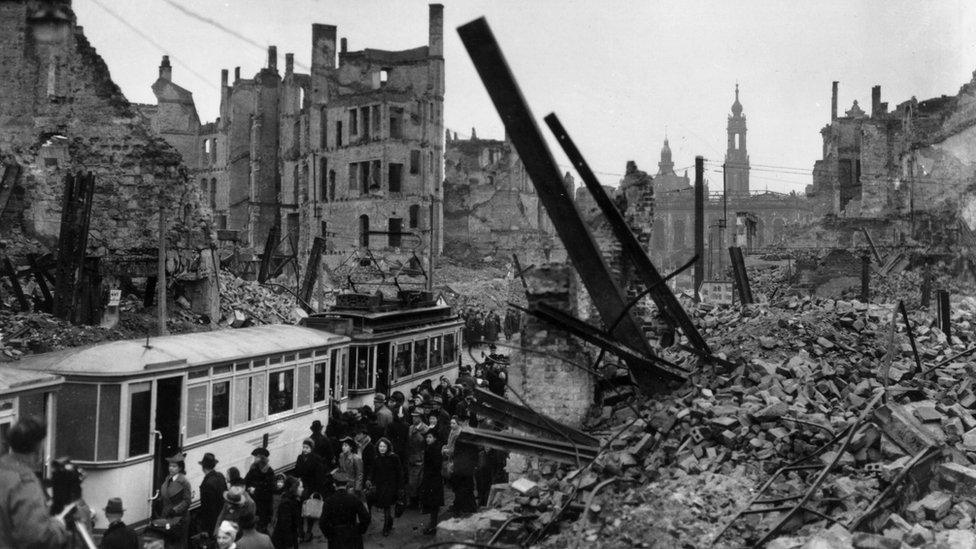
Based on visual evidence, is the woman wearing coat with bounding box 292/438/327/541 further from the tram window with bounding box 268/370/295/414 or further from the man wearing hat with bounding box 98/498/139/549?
the man wearing hat with bounding box 98/498/139/549

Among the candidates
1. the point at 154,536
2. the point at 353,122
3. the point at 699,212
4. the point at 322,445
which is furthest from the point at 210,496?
the point at 353,122

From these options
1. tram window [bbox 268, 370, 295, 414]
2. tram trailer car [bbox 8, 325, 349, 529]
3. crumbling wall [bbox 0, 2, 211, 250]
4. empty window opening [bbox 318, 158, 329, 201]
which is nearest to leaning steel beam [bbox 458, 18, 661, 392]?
tram trailer car [bbox 8, 325, 349, 529]

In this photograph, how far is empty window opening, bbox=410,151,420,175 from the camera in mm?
54562

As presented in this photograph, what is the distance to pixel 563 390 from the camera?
10.8m

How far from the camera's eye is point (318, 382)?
14922mm

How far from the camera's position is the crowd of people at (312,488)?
464 cm

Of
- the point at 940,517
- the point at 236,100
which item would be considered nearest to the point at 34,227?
the point at 940,517

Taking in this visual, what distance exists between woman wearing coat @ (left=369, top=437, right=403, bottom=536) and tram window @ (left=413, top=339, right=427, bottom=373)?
28.0ft

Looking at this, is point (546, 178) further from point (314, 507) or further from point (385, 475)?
point (314, 507)

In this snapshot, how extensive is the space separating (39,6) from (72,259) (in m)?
8.59

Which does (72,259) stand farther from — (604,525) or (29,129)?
(604,525)

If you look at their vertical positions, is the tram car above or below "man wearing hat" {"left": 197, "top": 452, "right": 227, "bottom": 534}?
above

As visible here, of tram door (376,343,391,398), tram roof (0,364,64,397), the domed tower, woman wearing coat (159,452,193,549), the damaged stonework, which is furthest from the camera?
the domed tower

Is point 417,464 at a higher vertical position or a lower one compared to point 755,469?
lower
